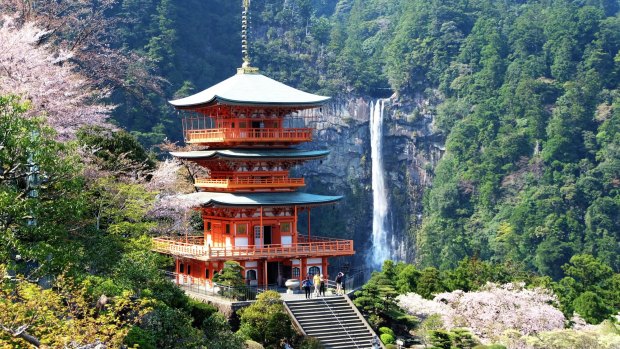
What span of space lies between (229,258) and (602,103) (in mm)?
63251

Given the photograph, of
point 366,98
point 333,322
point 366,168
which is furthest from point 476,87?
point 333,322

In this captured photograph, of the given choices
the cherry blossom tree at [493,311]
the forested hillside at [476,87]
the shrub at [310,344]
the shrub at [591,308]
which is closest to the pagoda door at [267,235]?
the cherry blossom tree at [493,311]

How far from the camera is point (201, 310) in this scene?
31.2 m

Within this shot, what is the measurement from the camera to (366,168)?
321 feet

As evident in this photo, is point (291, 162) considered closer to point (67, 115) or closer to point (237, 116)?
point (237, 116)

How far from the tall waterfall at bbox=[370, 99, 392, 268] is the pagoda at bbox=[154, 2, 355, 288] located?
54661 mm

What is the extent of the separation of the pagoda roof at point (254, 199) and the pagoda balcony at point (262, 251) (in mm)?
1601

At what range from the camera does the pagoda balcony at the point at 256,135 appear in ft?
126

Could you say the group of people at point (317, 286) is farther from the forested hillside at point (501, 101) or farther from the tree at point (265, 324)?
the forested hillside at point (501, 101)

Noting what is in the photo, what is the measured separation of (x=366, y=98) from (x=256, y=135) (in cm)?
6501

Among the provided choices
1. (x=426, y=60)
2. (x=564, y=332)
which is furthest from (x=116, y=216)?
(x=426, y=60)

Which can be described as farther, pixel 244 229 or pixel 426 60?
pixel 426 60

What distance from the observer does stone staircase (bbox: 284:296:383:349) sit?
32.8 metres

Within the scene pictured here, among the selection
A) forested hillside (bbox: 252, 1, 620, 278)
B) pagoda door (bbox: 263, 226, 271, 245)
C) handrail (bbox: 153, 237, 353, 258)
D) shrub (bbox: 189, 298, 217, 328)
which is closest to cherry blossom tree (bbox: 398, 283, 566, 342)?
handrail (bbox: 153, 237, 353, 258)
